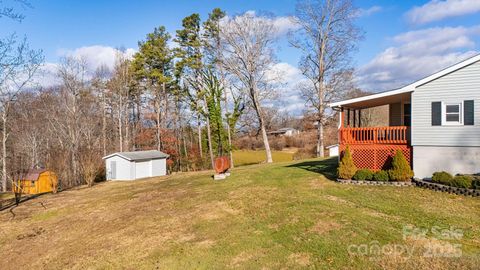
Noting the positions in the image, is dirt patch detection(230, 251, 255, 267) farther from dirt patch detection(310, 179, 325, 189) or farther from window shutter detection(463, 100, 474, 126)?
window shutter detection(463, 100, 474, 126)

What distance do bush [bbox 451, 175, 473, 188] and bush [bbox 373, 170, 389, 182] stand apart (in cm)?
221

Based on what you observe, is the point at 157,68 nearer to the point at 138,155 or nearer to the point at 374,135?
the point at 138,155

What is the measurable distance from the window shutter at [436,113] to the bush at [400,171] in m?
1.80

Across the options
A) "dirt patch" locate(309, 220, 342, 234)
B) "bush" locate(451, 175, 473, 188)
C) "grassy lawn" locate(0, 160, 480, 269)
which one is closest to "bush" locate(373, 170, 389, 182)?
"grassy lawn" locate(0, 160, 480, 269)

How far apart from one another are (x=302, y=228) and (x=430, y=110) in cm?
789

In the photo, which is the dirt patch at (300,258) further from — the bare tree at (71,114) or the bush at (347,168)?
the bare tree at (71,114)

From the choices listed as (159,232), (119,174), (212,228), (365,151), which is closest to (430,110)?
(365,151)

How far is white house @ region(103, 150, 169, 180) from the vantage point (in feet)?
88.7

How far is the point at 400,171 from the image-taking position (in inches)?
465

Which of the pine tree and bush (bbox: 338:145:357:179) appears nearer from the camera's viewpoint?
bush (bbox: 338:145:357:179)

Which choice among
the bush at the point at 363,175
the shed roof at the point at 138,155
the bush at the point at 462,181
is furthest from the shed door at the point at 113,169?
the bush at the point at 462,181

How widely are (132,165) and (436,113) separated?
22991mm

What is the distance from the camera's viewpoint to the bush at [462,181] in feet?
32.9

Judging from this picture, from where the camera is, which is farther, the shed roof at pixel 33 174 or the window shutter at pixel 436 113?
the shed roof at pixel 33 174
